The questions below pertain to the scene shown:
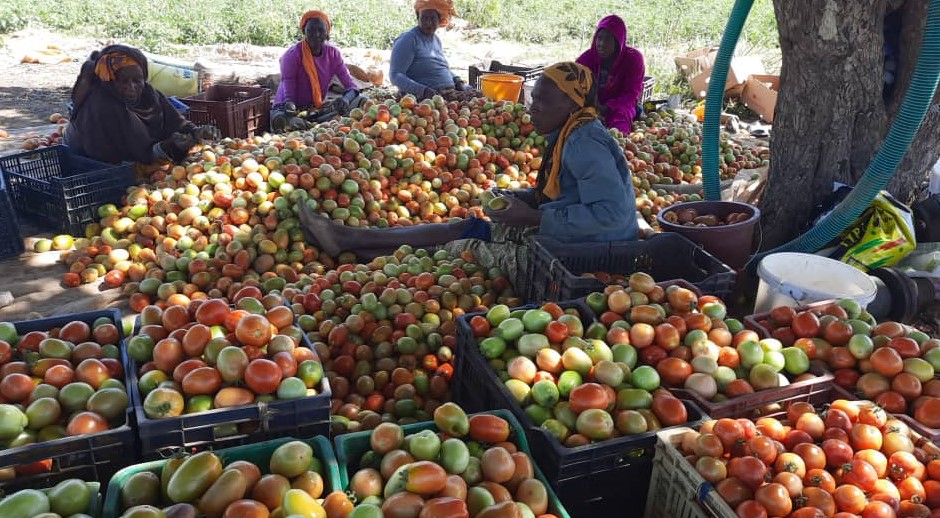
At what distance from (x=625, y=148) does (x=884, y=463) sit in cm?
490

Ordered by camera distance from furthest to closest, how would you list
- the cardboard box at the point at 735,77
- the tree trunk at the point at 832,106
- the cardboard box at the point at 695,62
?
the cardboard box at the point at 695,62 < the cardboard box at the point at 735,77 < the tree trunk at the point at 832,106

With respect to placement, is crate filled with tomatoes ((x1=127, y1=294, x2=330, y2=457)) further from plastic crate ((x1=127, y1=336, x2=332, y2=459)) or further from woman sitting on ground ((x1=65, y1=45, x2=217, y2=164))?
woman sitting on ground ((x1=65, y1=45, x2=217, y2=164))

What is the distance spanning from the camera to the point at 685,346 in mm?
2908

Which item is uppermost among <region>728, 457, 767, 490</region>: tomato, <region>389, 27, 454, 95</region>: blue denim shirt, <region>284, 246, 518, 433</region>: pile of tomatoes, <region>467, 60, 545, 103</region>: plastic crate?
<region>389, 27, 454, 95</region>: blue denim shirt

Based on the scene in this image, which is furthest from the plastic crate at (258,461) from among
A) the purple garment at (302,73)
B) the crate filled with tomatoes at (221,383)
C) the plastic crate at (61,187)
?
the purple garment at (302,73)

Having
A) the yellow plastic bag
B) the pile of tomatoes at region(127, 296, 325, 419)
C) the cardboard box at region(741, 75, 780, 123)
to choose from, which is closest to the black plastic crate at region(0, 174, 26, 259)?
the pile of tomatoes at region(127, 296, 325, 419)

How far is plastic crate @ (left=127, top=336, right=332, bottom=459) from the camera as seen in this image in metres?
2.21

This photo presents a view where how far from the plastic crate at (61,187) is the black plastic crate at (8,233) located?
0.34m

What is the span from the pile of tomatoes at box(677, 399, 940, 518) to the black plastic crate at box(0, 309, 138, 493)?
1.86 meters

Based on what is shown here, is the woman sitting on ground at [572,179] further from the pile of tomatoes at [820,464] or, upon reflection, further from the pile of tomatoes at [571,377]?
the pile of tomatoes at [820,464]

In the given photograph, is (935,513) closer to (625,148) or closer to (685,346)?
(685,346)

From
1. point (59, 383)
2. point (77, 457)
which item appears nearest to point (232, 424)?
point (77, 457)

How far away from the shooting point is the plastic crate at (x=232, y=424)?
2.21 metres

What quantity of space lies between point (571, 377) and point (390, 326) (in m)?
1.38
